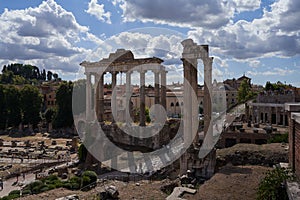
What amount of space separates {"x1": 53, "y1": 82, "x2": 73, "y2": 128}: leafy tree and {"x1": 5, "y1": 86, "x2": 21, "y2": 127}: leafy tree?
8251 mm

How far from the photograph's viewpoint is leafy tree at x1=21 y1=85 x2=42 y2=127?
54438 millimetres

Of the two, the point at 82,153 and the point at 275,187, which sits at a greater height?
the point at 275,187

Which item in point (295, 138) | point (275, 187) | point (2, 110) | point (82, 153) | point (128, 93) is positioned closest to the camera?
point (275, 187)

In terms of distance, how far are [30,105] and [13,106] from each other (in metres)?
2.98

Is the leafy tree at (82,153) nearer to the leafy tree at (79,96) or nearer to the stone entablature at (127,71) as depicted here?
the stone entablature at (127,71)

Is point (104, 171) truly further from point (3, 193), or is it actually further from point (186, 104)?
point (186, 104)

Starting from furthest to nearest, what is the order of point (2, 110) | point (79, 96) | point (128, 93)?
point (2, 110) < point (79, 96) < point (128, 93)

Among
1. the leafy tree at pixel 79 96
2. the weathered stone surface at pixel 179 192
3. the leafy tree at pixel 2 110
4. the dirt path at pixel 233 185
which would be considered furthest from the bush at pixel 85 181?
the leafy tree at pixel 2 110

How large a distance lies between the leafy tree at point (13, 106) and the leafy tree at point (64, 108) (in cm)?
825

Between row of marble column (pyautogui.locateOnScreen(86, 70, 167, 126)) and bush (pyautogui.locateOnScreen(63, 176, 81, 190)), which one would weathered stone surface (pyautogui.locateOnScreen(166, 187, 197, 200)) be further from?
row of marble column (pyautogui.locateOnScreen(86, 70, 167, 126))

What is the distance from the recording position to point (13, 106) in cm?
5497

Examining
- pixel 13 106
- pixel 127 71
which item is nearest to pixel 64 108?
pixel 13 106

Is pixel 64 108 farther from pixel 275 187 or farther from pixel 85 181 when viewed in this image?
pixel 275 187

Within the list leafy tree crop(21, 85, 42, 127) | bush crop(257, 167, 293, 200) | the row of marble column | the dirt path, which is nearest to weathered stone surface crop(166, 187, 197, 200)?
the dirt path
